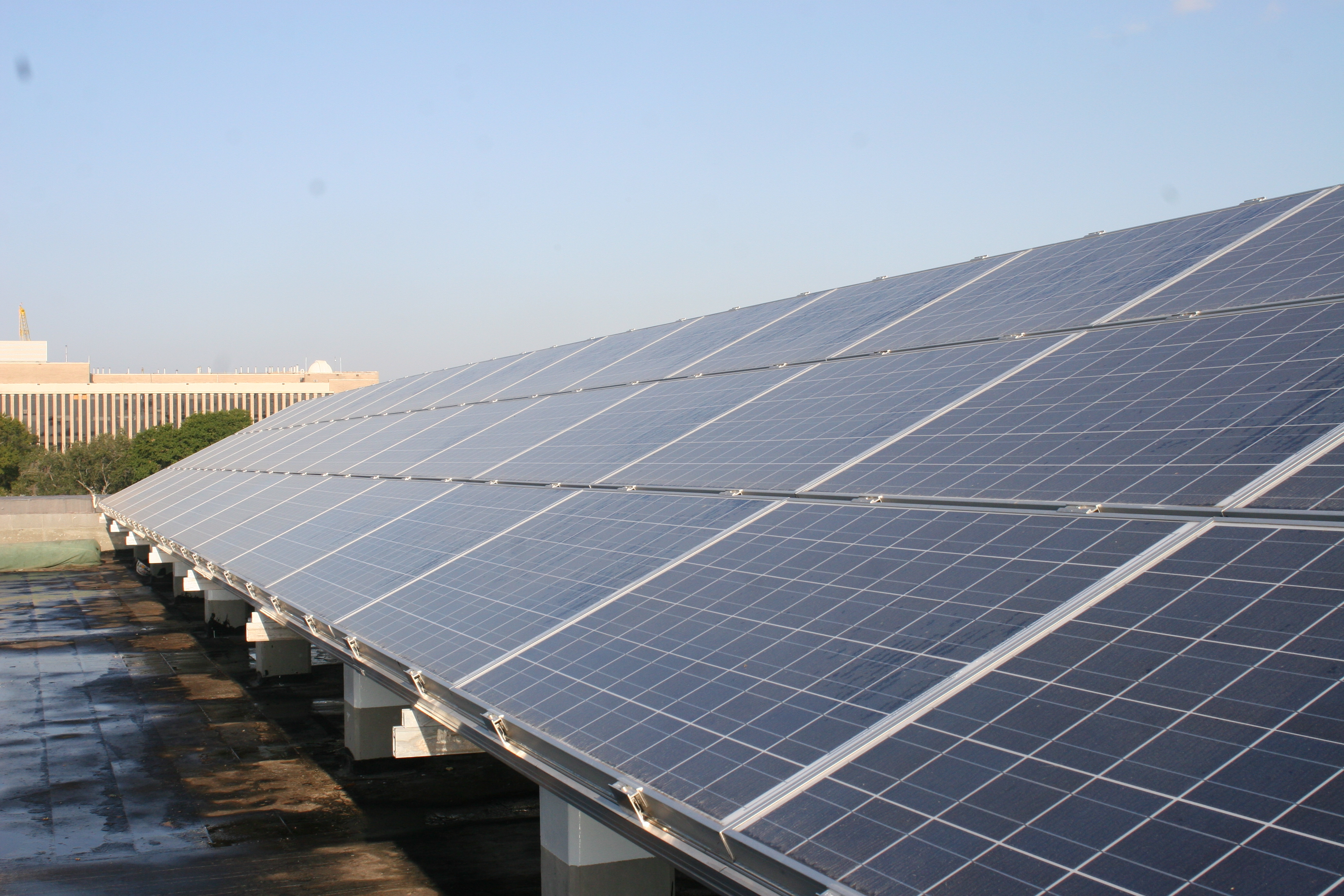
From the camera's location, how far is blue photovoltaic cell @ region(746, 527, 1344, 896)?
468 cm

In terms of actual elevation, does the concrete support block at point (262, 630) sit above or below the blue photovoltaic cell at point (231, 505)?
below

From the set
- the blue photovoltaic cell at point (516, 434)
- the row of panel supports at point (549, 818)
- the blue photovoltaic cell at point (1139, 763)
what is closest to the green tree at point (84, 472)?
the blue photovoltaic cell at point (516, 434)

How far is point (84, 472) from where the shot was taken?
3888 inches

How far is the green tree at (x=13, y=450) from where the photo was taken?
116125mm

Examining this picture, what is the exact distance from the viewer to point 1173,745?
5.40m

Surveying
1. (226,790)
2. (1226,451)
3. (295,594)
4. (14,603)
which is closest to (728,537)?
(1226,451)

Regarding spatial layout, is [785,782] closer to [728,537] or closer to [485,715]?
[485,715]

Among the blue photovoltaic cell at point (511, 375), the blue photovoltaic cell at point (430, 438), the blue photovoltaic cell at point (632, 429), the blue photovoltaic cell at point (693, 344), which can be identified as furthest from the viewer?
the blue photovoltaic cell at point (511, 375)

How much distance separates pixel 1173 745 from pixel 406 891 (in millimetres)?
10275

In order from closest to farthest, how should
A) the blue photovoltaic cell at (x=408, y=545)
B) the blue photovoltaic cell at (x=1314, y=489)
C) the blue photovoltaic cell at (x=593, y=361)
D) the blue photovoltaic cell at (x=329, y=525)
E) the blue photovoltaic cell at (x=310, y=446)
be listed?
the blue photovoltaic cell at (x=1314, y=489) < the blue photovoltaic cell at (x=408, y=545) < the blue photovoltaic cell at (x=329, y=525) < the blue photovoltaic cell at (x=593, y=361) < the blue photovoltaic cell at (x=310, y=446)

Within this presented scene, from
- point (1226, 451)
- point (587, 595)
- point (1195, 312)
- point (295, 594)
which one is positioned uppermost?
point (1195, 312)

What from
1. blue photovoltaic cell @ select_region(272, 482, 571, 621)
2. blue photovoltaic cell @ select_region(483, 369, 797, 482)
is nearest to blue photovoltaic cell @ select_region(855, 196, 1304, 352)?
blue photovoltaic cell @ select_region(483, 369, 797, 482)

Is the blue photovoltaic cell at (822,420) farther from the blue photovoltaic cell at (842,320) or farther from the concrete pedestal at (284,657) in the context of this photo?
the concrete pedestal at (284,657)

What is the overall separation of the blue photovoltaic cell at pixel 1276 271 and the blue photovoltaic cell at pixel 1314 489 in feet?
13.1
